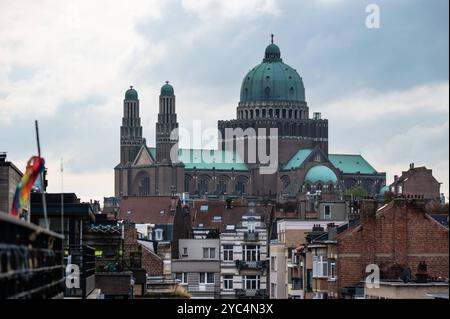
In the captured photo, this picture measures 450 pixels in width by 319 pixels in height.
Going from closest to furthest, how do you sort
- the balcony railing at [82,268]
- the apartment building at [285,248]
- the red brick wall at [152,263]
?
the balcony railing at [82,268]
the red brick wall at [152,263]
the apartment building at [285,248]

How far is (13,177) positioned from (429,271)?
50.3ft

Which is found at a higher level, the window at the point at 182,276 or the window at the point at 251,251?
the window at the point at 251,251

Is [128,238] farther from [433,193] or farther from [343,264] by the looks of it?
[433,193]

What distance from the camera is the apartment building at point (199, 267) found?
3310 inches

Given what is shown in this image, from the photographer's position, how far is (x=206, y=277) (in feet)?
289

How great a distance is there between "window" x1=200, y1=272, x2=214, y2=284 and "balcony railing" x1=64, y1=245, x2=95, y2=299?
52.7 m

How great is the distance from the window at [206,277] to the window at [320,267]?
1180 inches

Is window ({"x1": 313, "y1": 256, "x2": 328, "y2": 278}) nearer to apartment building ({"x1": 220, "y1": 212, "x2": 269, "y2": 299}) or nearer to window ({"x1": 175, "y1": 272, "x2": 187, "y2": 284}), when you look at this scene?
window ({"x1": 175, "y1": 272, "x2": 187, "y2": 284})

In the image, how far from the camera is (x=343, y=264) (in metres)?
52.3

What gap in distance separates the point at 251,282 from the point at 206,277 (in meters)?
3.22

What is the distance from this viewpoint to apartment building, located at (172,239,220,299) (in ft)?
276

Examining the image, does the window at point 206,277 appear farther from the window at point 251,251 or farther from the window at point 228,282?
the window at point 251,251

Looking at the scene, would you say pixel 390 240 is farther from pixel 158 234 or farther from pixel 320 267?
pixel 158 234

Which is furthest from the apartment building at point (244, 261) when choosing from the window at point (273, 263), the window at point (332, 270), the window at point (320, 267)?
the window at point (332, 270)
